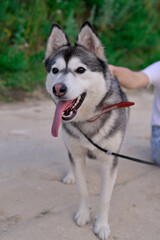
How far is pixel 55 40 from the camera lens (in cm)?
231

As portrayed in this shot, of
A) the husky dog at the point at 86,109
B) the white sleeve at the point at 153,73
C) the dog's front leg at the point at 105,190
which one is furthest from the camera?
the white sleeve at the point at 153,73

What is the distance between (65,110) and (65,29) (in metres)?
4.53

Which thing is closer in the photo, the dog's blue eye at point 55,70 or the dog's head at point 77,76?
the dog's head at point 77,76

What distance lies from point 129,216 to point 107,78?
1081 millimetres

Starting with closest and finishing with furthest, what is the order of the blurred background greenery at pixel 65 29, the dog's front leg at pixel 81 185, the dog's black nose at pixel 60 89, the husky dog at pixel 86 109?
the dog's black nose at pixel 60 89 → the husky dog at pixel 86 109 → the dog's front leg at pixel 81 185 → the blurred background greenery at pixel 65 29

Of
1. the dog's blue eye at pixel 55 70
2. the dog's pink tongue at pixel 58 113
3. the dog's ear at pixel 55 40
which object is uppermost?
the dog's ear at pixel 55 40

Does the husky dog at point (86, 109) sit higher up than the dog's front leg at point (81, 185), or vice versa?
the husky dog at point (86, 109)

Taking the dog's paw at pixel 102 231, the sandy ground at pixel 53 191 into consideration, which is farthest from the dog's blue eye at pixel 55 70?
the dog's paw at pixel 102 231

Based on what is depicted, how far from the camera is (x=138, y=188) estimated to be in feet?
8.55

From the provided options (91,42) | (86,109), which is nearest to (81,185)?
(86,109)

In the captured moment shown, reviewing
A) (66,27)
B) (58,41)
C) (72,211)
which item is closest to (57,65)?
(58,41)

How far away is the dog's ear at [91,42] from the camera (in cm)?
212

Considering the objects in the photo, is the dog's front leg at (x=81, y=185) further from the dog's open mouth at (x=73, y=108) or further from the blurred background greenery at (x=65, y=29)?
the blurred background greenery at (x=65, y=29)

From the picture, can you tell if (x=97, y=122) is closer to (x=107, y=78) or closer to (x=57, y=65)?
(x=107, y=78)
